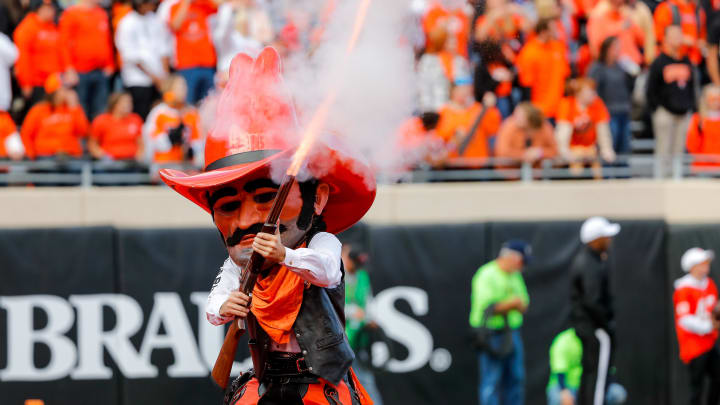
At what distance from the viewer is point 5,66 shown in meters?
10.5

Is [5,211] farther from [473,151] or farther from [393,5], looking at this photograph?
[393,5]

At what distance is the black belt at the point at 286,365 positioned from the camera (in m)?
4.68

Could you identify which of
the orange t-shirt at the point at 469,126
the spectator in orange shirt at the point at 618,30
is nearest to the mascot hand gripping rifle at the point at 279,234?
the orange t-shirt at the point at 469,126

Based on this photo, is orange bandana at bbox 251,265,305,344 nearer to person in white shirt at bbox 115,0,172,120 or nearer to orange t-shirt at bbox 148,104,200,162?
orange t-shirt at bbox 148,104,200,162

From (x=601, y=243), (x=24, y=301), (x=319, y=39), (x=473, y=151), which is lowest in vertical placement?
(x=24, y=301)

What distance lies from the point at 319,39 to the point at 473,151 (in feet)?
19.9

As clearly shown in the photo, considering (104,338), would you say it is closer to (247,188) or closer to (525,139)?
(525,139)

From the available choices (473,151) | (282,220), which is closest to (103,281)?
(473,151)

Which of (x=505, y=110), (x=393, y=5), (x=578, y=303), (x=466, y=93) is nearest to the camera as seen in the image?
(x=393, y=5)

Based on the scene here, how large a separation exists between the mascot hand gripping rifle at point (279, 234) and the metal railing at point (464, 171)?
18.3 feet

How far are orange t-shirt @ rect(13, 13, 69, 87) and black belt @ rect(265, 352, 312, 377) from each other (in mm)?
6748

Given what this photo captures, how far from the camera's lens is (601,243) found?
9320 millimetres

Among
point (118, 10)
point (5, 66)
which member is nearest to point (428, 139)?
point (118, 10)

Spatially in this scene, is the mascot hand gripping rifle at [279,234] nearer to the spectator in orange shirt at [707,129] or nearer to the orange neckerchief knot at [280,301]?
the orange neckerchief knot at [280,301]
